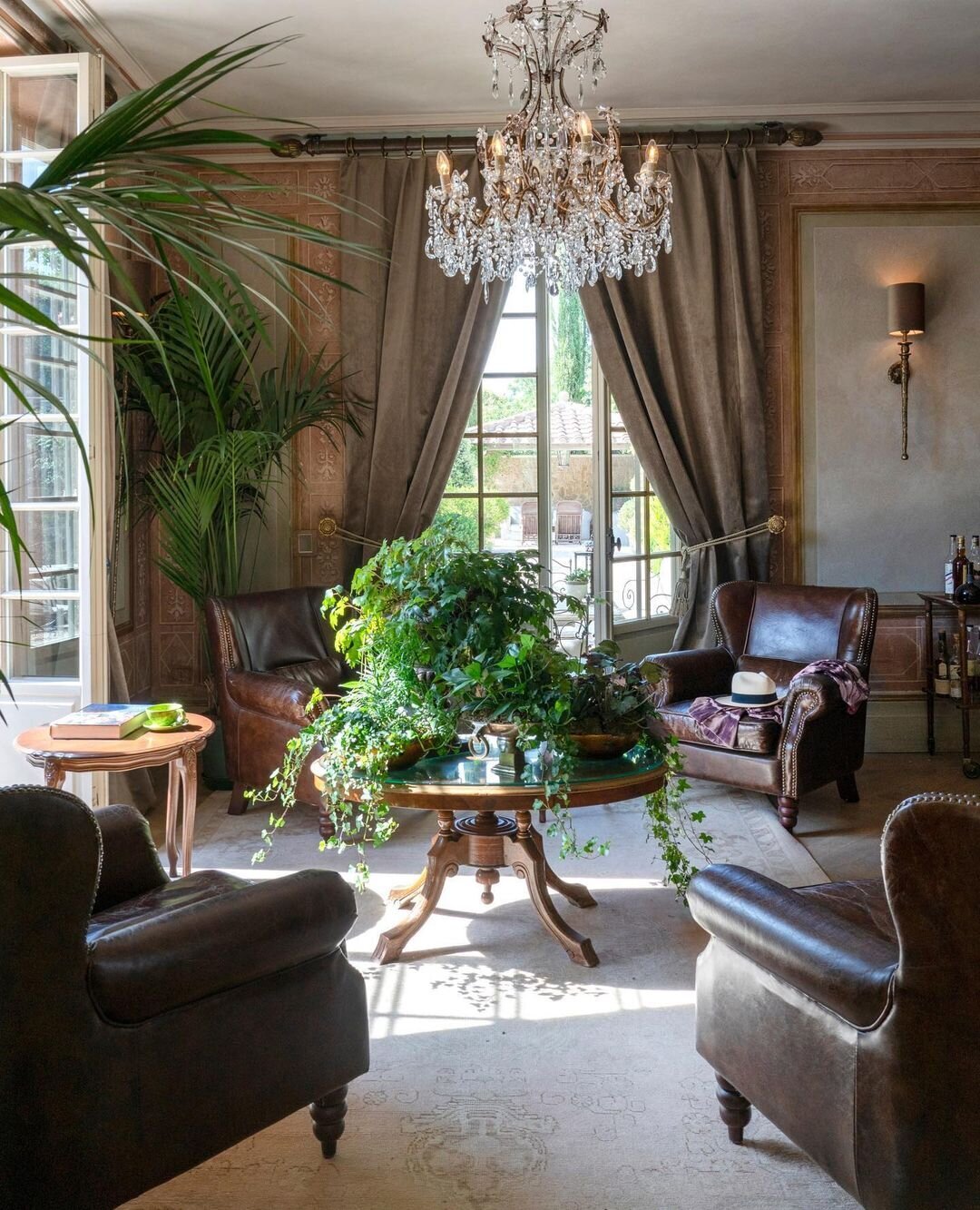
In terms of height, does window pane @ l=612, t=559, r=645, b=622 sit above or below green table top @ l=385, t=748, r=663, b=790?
above

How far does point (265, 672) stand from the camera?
449 centimetres

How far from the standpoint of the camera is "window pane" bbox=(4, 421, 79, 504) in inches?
145

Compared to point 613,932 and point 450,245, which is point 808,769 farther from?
point 450,245

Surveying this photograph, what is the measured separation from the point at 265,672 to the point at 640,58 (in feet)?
9.52

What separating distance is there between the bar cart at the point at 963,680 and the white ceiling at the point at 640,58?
2238 millimetres

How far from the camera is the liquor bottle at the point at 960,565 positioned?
506 cm

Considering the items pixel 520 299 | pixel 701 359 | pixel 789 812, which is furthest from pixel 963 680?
pixel 520 299

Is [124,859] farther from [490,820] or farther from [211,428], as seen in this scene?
[211,428]

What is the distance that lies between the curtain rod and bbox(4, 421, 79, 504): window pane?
6.98ft

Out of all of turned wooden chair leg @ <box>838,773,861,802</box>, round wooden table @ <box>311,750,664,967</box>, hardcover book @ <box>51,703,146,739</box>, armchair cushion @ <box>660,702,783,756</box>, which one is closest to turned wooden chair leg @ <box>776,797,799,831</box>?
armchair cushion @ <box>660,702,783,756</box>

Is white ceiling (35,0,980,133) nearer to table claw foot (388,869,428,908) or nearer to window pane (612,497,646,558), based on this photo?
window pane (612,497,646,558)

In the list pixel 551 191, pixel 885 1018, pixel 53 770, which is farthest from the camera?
pixel 551 191

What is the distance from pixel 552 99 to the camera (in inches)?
139

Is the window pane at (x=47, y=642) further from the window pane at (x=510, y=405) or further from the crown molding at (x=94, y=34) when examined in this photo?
the window pane at (x=510, y=405)
